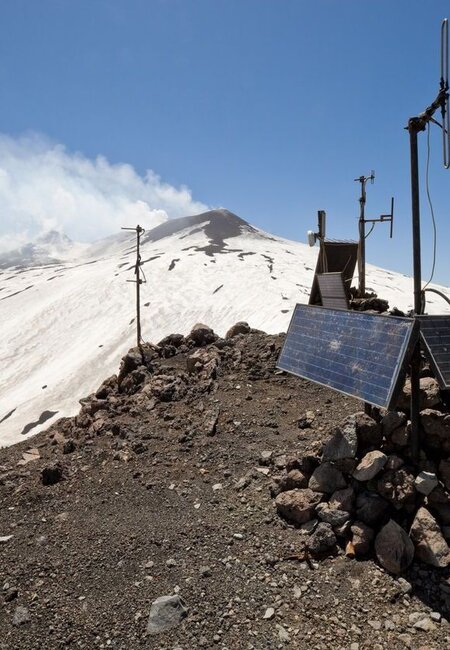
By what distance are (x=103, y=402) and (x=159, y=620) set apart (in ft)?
32.4

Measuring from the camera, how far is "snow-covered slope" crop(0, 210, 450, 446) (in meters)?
30.1

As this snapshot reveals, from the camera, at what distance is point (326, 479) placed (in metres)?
7.09

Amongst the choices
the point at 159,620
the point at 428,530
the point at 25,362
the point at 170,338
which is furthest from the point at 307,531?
the point at 25,362

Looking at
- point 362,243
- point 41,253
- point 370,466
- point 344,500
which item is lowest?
point 344,500

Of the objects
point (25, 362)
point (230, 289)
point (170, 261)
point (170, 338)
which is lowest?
point (25, 362)

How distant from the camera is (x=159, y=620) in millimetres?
5645

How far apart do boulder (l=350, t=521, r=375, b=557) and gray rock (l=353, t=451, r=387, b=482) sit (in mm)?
745

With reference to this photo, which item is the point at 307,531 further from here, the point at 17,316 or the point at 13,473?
the point at 17,316

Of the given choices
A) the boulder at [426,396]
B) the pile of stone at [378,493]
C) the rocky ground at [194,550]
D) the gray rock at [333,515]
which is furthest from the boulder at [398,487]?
the boulder at [426,396]

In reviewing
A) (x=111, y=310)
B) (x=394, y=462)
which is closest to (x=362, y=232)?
(x=394, y=462)

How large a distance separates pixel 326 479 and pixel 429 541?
5.66ft

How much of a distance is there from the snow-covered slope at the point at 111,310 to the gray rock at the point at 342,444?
2043cm

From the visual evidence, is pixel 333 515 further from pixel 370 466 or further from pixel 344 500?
pixel 370 466

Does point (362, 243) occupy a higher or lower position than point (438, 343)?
higher
